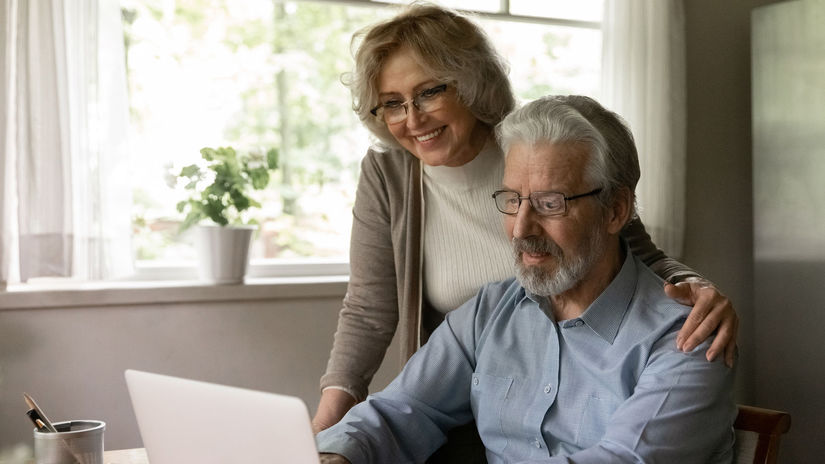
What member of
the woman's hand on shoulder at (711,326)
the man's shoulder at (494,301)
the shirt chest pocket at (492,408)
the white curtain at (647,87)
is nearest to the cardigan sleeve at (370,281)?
the man's shoulder at (494,301)

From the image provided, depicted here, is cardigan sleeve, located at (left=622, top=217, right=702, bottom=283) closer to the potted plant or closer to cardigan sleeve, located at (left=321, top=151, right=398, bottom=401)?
cardigan sleeve, located at (left=321, top=151, right=398, bottom=401)

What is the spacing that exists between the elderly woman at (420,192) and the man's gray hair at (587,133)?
0.29 m

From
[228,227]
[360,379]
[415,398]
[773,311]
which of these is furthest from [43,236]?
[773,311]

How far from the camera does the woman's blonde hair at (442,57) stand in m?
1.91

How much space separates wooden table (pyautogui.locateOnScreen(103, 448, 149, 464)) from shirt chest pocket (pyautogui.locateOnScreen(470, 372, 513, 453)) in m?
0.59

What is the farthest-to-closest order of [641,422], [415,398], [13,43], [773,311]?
[773,311] < [13,43] < [415,398] < [641,422]

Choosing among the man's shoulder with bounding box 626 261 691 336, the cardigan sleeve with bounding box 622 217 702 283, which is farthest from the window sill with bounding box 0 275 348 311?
the man's shoulder with bounding box 626 261 691 336

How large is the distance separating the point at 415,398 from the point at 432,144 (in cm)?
55

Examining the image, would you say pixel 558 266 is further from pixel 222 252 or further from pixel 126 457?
pixel 222 252

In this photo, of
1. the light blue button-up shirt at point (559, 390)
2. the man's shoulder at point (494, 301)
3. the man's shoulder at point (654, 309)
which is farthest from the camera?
the man's shoulder at point (494, 301)

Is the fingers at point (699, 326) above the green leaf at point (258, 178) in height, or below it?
below

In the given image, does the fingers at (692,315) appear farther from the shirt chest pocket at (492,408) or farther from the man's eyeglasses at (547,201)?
the shirt chest pocket at (492,408)

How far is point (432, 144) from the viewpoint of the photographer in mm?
1932

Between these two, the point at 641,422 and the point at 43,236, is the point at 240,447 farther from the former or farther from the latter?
the point at 43,236
